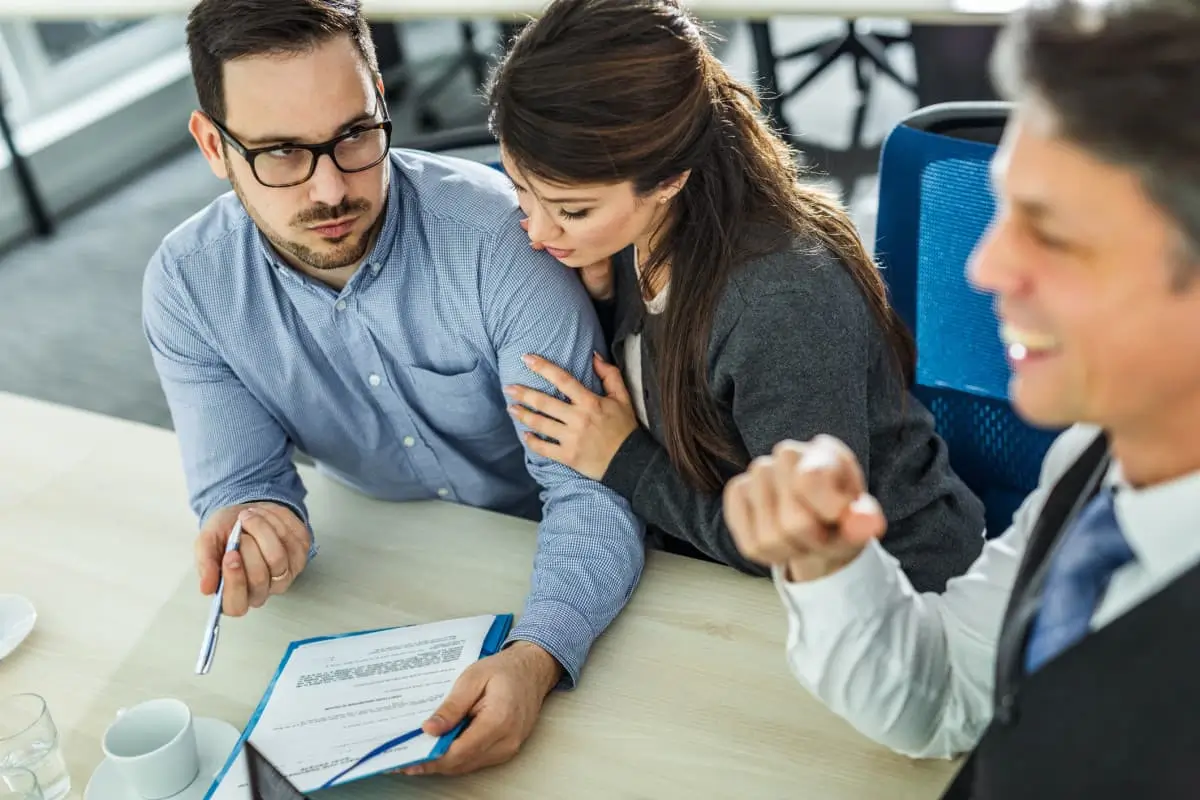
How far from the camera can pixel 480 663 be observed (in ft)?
4.00

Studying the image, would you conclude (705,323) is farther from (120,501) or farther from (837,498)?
(120,501)

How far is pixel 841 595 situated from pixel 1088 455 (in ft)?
0.71

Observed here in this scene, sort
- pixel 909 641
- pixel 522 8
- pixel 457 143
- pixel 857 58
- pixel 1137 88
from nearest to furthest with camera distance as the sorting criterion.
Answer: pixel 1137 88
pixel 909 641
pixel 457 143
pixel 522 8
pixel 857 58

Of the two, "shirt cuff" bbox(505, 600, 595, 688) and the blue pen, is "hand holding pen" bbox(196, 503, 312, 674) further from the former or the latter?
"shirt cuff" bbox(505, 600, 595, 688)

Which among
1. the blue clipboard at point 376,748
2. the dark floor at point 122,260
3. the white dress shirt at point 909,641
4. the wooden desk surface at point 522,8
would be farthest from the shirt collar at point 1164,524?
the dark floor at point 122,260

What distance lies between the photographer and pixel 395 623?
1.33 m

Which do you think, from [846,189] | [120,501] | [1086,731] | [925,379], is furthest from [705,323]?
[846,189]

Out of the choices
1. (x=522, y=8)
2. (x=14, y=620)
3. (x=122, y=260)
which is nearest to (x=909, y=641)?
(x=14, y=620)

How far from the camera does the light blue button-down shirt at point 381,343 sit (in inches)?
58.5

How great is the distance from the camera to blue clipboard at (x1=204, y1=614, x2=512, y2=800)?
3.70 feet

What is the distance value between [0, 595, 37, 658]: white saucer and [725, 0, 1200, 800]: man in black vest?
0.89 m

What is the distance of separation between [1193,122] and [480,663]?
0.83m

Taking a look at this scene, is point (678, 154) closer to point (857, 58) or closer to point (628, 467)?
point (628, 467)

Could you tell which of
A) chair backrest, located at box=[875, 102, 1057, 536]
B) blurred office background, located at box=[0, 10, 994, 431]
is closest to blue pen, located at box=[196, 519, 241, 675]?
chair backrest, located at box=[875, 102, 1057, 536]
